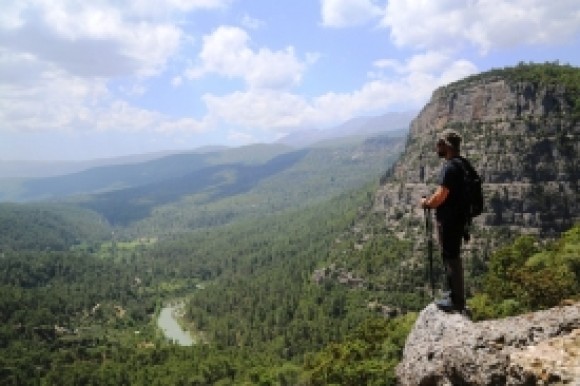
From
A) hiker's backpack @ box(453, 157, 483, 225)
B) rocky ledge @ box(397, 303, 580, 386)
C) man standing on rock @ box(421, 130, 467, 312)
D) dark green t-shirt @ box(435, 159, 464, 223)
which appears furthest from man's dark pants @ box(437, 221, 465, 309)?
rocky ledge @ box(397, 303, 580, 386)

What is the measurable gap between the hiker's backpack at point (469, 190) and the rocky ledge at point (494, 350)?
10.4 ft

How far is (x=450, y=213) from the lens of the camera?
54.1ft

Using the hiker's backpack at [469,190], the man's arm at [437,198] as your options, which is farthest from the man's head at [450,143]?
the man's arm at [437,198]

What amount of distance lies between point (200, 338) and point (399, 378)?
168 m

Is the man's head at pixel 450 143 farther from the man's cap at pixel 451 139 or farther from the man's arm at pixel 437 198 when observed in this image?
the man's arm at pixel 437 198

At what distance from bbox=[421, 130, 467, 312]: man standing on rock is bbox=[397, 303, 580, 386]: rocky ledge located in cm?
80

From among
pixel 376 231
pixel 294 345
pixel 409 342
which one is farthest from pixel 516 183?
pixel 409 342

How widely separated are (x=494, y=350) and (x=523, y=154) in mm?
155476

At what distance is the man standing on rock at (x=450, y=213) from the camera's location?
16250 millimetres

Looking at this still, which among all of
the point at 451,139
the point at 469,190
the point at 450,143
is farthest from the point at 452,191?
the point at 451,139

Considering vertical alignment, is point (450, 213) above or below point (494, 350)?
above

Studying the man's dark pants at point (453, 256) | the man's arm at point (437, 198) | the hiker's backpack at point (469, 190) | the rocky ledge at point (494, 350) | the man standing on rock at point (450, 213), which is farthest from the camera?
the man's dark pants at point (453, 256)

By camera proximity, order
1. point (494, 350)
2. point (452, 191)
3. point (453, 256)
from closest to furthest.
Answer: point (494, 350) → point (452, 191) → point (453, 256)

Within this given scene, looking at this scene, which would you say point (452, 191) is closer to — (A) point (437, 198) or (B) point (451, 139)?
(A) point (437, 198)
